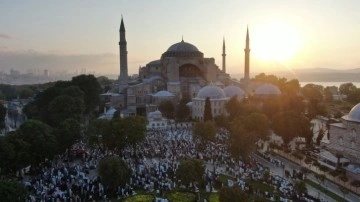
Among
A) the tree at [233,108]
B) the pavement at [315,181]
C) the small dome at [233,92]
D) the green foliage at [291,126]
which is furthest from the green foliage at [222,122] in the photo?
the small dome at [233,92]

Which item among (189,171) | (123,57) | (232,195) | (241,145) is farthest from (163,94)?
(232,195)

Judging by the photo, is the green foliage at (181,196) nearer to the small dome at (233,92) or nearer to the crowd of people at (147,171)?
the crowd of people at (147,171)

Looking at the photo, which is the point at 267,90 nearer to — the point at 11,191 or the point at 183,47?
the point at 183,47

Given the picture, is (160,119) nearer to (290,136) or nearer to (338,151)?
(290,136)

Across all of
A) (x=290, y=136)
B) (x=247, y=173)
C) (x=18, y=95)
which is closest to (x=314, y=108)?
(x=290, y=136)

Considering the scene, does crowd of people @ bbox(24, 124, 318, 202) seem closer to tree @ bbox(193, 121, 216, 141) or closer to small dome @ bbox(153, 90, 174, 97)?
tree @ bbox(193, 121, 216, 141)

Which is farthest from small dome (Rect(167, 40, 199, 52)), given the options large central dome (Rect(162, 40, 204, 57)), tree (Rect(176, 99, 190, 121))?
tree (Rect(176, 99, 190, 121))
